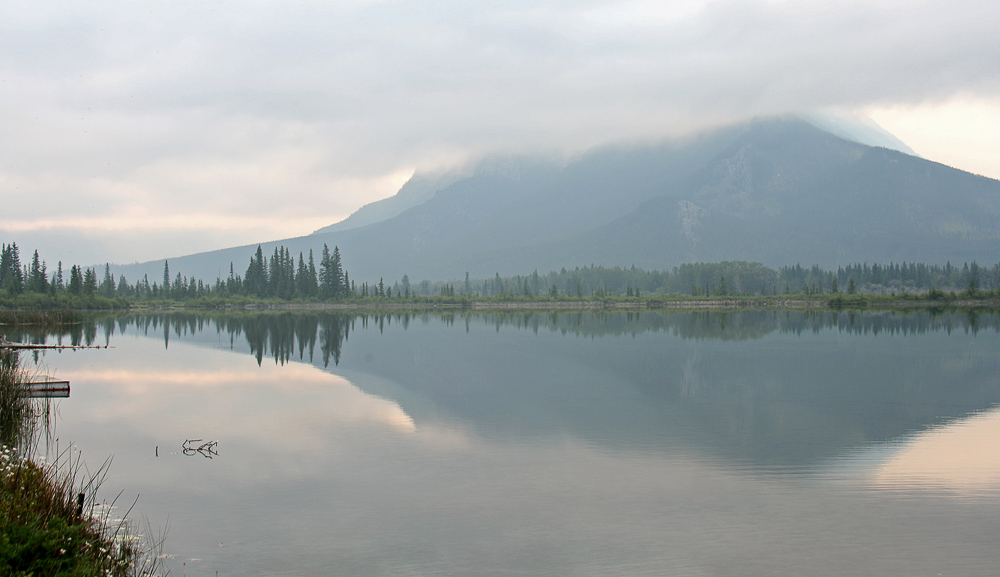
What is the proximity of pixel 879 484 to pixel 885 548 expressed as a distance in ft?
12.0

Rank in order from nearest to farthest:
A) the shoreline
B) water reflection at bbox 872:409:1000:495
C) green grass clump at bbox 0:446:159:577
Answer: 1. green grass clump at bbox 0:446:159:577
2. water reflection at bbox 872:409:1000:495
3. the shoreline

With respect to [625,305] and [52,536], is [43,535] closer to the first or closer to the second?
[52,536]

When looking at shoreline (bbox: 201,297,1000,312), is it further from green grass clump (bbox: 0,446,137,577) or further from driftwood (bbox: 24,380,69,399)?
green grass clump (bbox: 0,446,137,577)

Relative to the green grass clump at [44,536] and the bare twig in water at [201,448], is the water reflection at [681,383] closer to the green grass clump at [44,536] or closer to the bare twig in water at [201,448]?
the bare twig in water at [201,448]

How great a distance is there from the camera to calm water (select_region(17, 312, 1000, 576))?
35.3 ft

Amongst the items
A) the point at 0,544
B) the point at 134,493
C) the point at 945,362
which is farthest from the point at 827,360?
the point at 0,544

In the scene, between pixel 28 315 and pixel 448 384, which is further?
pixel 28 315

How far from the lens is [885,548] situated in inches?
428

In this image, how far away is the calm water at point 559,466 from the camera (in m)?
10.8

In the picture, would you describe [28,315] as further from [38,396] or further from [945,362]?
[945,362]

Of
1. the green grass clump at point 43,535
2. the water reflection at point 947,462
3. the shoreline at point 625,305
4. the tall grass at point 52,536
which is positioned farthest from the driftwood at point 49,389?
the shoreline at point 625,305

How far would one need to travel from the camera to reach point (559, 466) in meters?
15.4

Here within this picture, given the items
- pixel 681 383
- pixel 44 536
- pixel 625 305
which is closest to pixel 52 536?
pixel 44 536

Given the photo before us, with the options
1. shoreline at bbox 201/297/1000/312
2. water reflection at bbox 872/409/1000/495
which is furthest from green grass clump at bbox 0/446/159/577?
shoreline at bbox 201/297/1000/312
